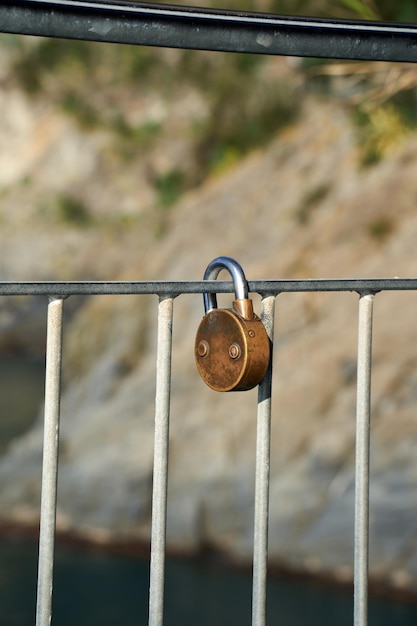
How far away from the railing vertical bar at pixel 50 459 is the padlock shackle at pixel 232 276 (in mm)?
288

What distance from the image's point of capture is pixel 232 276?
1743 mm

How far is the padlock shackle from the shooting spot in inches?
67.3

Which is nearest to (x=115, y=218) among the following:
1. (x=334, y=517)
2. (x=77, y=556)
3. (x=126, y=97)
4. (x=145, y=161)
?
(x=145, y=161)

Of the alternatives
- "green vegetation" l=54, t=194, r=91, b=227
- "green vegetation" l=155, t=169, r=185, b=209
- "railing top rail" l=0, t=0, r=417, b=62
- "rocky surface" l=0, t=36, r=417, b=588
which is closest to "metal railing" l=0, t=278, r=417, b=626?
"railing top rail" l=0, t=0, r=417, b=62

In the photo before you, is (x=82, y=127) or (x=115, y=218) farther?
(x=82, y=127)

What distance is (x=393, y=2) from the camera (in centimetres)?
1334

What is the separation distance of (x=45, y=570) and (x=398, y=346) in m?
7.00

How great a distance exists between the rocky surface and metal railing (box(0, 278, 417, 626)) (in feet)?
18.9

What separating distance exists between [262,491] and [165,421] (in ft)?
0.73

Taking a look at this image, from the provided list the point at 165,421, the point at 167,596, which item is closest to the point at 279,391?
the point at 167,596

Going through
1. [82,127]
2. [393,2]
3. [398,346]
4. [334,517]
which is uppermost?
[82,127]

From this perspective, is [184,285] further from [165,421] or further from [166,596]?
[166,596]

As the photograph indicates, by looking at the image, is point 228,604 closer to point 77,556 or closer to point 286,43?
point 77,556

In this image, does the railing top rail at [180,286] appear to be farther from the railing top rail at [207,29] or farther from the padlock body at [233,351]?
the railing top rail at [207,29]
